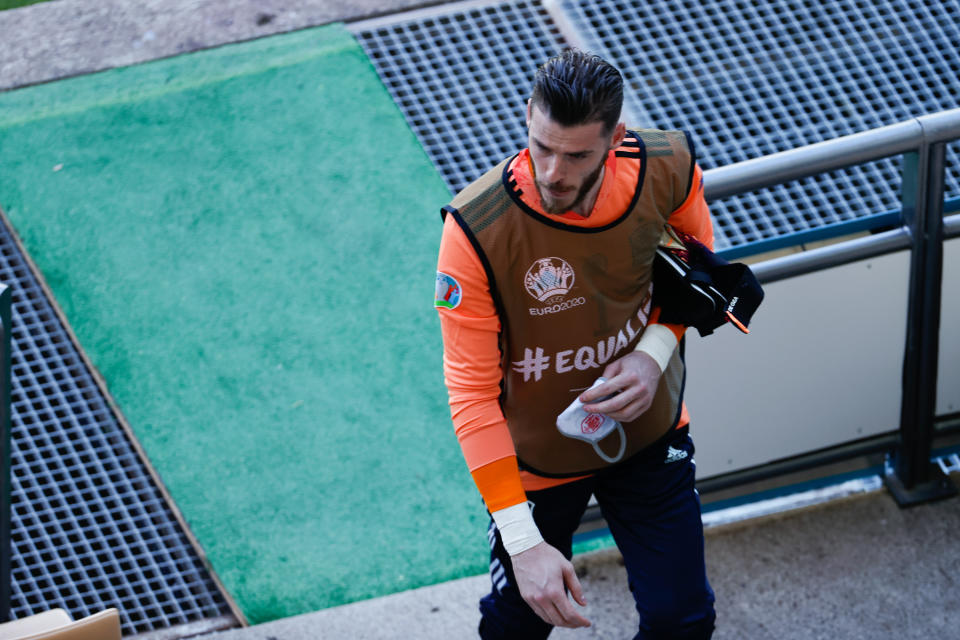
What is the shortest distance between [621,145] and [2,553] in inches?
64.4

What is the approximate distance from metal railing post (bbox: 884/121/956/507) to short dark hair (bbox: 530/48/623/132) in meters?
1.14

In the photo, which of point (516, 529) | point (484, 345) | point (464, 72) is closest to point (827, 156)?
point (484, 345)

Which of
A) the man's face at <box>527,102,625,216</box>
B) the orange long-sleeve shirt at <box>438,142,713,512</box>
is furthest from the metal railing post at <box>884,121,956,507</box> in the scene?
the man's face at <box>527,102,625,216</box>

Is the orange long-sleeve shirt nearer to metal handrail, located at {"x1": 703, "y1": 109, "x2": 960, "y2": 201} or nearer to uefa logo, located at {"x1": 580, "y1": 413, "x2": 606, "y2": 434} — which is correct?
uefa logo, located at {"x1": 580, "y1": 413, "x2": 606, "y2": 434}

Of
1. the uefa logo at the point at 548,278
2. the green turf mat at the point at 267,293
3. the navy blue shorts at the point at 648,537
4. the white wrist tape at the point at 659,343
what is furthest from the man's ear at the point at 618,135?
the green turf mat at the point at 267,293

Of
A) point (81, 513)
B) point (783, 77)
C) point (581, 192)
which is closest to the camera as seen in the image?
point (581, 192)

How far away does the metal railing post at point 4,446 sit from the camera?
7.88 ft

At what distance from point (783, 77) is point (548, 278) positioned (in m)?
2.88

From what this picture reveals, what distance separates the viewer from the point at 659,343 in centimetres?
232

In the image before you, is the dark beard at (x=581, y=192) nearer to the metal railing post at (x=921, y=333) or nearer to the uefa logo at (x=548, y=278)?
the uefa logo at (x=548, y=278)

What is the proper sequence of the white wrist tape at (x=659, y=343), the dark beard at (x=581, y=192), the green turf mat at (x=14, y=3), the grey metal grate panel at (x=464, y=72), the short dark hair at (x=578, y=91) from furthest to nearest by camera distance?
the green turf mat at (x=14, y=3)
the grey metal grate panel at (x=464, y=72)
the white wrist tape at (x=659, y=343)
the dark beard at (x=581, y=192)
the short dark hair at (x=578, y=91)

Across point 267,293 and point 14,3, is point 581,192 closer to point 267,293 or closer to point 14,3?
point 267,293

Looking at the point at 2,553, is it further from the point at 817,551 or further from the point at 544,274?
the point at 817,551

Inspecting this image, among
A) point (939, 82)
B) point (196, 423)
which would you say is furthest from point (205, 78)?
point (939, 82)
